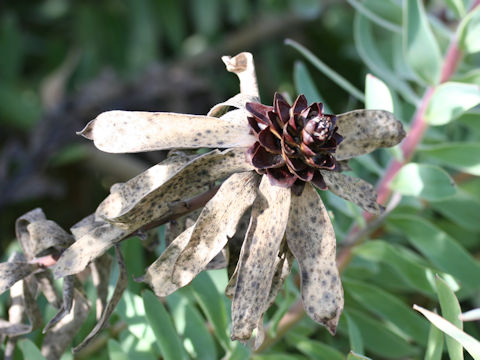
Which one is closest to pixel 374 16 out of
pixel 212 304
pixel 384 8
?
pixel 384 8

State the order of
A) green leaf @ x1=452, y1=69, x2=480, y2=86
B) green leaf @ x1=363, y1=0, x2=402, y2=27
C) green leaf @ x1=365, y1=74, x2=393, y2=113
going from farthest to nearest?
1. green leaf @ x1=363, y1=0, x2=402, y2=27
2. green leaf @ x1=452, y1=69, x2=480, y2=86
3. green leaf @ x1=365, y1=74, x2=393, y2=113

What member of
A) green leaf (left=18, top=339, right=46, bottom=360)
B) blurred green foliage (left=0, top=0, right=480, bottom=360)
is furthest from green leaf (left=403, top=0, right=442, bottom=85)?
green leaf (left=18, top=339, right=46, bottom=360)

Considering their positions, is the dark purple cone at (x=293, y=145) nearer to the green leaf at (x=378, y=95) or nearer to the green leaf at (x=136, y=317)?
the green leaf at (x=378, y=95)

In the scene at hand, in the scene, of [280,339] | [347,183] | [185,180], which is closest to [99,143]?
[185,180]

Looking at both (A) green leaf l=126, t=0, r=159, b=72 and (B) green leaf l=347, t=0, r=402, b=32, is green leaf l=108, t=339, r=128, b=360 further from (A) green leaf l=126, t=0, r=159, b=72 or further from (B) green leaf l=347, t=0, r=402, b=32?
(A) green leaf l=126, t=0, r=159, b=72

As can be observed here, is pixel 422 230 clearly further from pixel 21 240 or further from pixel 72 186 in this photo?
pixel 72 186

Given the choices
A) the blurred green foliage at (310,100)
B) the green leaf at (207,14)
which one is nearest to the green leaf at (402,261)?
the blurred green foliage at (310,100)
